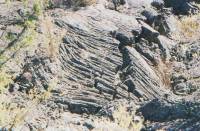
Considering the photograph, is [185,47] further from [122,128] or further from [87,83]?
[122,128]

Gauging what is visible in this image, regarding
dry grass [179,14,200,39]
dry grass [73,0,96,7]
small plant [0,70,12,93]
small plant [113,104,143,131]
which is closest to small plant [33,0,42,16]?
dry grass [73,0,96,7]

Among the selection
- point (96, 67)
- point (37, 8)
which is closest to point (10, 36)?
point (37, 8)

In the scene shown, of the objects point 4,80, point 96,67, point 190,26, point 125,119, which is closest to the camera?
point 125,119

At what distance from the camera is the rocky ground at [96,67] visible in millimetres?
8812

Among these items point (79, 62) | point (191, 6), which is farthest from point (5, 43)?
point (191, 6)

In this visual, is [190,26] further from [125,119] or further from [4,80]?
[4,80]

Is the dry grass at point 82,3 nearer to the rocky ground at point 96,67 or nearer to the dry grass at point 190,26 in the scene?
the rocky ground at point 96,67

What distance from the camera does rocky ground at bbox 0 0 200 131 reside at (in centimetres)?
881

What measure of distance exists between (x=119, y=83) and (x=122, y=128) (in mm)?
1436

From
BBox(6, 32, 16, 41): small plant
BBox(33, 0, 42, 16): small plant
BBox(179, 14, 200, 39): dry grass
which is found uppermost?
BBox(33, 0, 42, 16): small plant

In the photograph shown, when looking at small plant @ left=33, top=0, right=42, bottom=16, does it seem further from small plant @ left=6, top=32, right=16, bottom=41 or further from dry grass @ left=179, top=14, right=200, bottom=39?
dry grass @ left=179, top=14, right=200, bottom=39

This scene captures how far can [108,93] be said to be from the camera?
964 cm

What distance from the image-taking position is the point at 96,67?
10.2 metres

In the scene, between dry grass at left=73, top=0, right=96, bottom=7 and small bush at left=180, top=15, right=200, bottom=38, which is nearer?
dry grass at left=73, top=0, right=96, bottom=7
